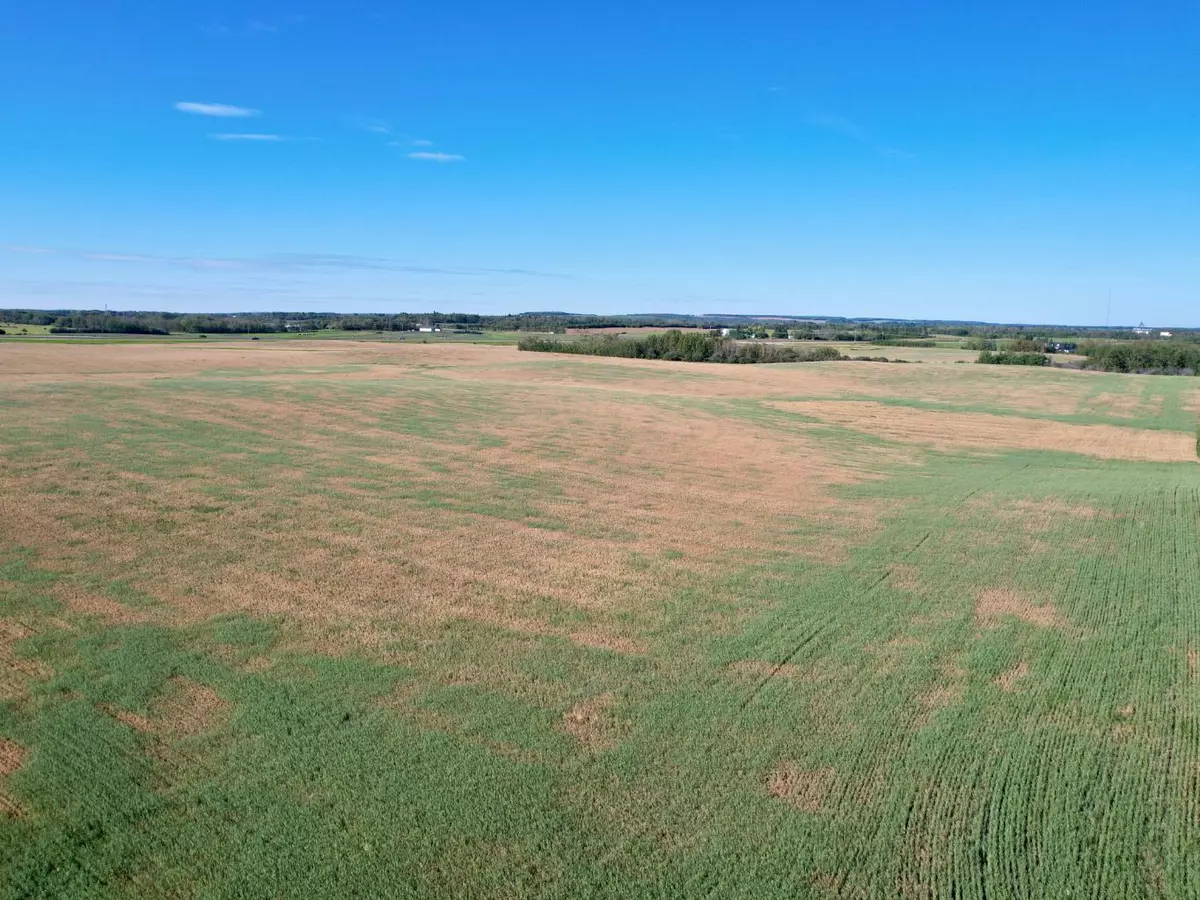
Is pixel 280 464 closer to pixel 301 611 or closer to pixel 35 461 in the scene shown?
pixel 35 461

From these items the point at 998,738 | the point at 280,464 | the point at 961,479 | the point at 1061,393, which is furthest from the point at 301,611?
the point at 1061,393

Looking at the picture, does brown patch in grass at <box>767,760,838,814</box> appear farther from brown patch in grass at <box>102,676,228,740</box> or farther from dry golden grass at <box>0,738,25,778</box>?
dry golden grass at <box>0,738,25,778</box>

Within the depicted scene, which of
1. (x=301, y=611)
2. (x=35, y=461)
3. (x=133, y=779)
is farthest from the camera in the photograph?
(x=35, y=461)

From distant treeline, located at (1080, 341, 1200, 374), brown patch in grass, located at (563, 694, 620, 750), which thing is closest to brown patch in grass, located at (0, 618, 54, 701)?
brown patch in grass, located at (563, 694, 620, 750)

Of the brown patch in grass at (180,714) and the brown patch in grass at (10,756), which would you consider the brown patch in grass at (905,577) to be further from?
the brown patch in grass at (10,756)

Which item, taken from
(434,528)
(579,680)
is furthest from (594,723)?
(434,528)

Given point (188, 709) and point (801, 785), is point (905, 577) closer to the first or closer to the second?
point (801, 785)

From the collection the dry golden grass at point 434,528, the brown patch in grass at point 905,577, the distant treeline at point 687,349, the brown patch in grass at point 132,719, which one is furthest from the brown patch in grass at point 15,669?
the distant treeline at point 687,349
